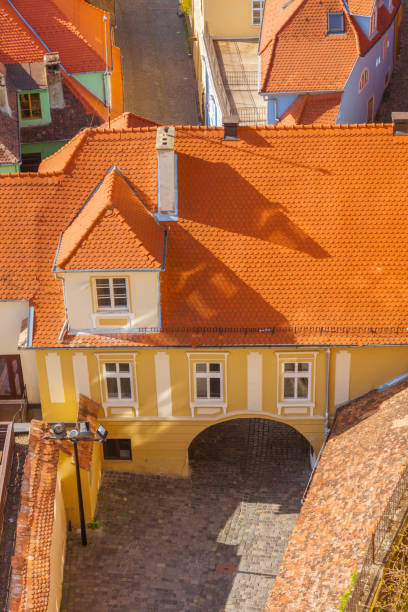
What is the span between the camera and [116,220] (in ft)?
122

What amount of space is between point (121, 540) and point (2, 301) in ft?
31.6

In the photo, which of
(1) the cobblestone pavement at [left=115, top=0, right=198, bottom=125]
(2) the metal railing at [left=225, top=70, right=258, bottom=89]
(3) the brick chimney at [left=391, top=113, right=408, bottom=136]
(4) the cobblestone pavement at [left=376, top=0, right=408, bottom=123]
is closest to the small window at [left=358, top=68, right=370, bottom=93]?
(4) the cobblestone pavement at [left=376, top=0, right=408, bottom=123]

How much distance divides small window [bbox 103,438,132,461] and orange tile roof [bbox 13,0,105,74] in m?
23.5

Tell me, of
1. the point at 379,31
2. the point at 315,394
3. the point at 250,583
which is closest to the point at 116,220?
the point at 315,394

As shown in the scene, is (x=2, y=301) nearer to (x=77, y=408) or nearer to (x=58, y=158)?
(x=77, y=408)

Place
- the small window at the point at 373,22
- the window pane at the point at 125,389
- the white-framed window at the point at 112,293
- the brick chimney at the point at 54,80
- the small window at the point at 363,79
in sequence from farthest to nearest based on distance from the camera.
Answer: the small window at the point at 363,79 → the brick chimney at the point at 54,80 → the small window at the point at 373,22 → the window pane at the point at 125,389 → the white-framed window at the point at 112,293

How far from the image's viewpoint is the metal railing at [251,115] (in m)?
54.6

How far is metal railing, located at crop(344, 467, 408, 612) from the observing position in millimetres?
29688

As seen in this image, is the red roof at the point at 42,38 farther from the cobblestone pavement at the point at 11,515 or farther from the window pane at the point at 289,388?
the cobblestone pavement at the point at 11,515

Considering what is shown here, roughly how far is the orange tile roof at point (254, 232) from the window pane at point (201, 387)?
2090 mm

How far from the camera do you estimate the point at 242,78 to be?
57.7 metres

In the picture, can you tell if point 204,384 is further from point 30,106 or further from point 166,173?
point 30,106

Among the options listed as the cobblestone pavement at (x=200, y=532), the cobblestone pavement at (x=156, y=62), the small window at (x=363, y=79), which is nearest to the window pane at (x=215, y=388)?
the cobblestone pavement at (x=200, y=532)

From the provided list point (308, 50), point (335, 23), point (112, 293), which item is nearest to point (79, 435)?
point (112, 293)
